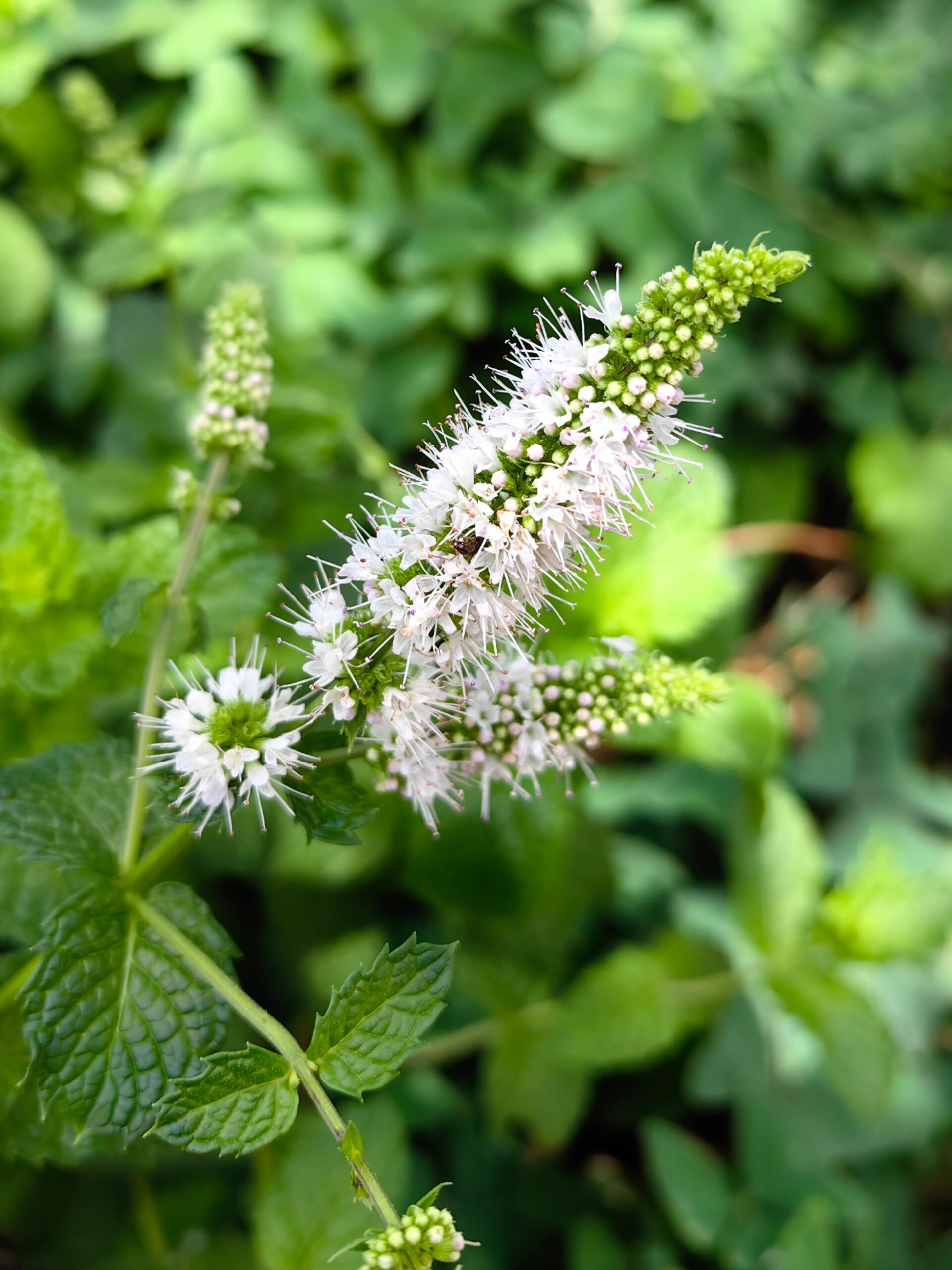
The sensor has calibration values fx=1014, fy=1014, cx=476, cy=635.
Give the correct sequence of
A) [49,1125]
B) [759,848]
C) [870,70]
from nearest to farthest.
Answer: [49,1125]
[759,848]
[870,70]

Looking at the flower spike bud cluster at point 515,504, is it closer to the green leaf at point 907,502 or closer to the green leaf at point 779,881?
the green leaf at point 779,881

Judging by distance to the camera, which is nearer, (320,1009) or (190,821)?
(190,821)

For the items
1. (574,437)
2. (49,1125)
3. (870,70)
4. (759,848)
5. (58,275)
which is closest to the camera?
(574,437)

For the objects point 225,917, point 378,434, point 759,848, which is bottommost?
point 759,848

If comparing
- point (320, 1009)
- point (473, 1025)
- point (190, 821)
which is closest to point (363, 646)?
point (190, 821)

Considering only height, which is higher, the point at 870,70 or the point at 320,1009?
the point at 870,70

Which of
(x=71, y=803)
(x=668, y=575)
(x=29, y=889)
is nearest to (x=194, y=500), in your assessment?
(x=71, y=803)

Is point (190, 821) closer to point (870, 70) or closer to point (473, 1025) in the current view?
point (473, 1025)
